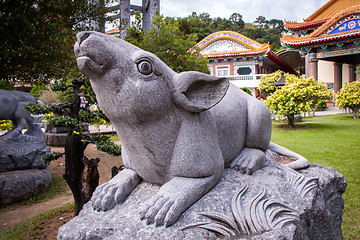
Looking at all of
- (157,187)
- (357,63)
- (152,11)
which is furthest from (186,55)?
(357,63)

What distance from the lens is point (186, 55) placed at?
5.84m

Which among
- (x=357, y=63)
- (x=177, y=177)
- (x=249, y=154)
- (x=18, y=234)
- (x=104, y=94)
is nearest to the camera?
(x=104, y=94)

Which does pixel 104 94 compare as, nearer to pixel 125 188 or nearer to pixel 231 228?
pixel 125 188

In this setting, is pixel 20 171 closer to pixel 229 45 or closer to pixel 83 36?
pixel 83 36

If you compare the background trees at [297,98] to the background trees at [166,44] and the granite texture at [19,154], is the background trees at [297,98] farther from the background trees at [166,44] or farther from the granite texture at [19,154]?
the granite texture at [19,154]

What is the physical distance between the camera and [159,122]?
1.60 m

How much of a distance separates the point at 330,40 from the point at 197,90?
568 inches

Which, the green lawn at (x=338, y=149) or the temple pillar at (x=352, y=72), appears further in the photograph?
the temple pillar at (x=352, y=72)

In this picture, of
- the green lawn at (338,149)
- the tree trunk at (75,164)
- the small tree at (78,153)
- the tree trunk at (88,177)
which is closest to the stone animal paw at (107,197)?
the small tree at (78,153)

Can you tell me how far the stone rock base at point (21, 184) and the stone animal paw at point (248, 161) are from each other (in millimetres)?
3669

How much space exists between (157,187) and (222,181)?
1.50 feet

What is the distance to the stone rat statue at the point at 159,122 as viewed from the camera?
145 centimetres

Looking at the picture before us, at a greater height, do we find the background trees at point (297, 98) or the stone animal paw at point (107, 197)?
the background trees at point (297, 98)

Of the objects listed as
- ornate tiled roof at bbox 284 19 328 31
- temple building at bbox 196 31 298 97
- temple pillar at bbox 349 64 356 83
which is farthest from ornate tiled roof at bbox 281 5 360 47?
temple pillar at bbox 349 64 356 83
